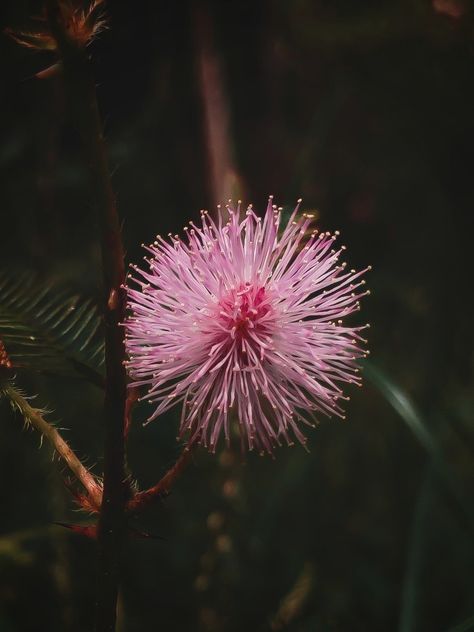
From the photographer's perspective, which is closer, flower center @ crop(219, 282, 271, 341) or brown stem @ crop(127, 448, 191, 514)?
brown stem @ crop(127, 448, 191, 514)

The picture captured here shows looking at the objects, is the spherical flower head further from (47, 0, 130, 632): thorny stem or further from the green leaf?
the green leaf

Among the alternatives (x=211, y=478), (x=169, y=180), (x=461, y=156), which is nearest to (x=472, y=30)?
(x=461, y=156)

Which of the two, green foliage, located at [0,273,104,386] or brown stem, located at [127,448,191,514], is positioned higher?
green foliage, located at [0,273,104,386]

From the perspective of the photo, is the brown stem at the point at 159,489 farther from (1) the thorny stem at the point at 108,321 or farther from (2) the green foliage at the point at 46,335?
(2) the green foliage at the point at 46,335

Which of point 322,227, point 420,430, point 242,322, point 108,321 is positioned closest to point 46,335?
point 108,321

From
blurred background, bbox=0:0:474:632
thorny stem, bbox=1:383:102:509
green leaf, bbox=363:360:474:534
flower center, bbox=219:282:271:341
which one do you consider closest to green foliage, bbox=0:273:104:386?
thorny stem, bbox=1:383:102:509

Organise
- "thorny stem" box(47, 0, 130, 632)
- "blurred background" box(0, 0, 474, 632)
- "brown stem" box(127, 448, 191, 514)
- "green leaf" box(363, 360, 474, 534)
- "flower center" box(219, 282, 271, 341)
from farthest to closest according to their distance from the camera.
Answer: "blurred background" box(0, 0, 474, 632)
"green leaf" box(363, 360, 474, 534)
"flower center" box(219, 282, 271, 341)
"brown stem" box(127, 448, 191, 514)
"thorny stem" box(47, 0, 130, 632)

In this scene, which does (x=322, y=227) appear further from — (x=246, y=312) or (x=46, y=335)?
(x=46, y=335)

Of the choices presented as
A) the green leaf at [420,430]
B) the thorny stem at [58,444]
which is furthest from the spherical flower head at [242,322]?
the green leaf at [420,430]

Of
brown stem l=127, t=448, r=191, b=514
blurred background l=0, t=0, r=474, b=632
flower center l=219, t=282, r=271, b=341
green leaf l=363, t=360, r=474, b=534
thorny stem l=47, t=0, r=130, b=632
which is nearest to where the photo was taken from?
thorny stem l=47, t=0, r=130, b=632
